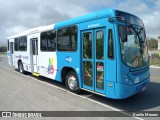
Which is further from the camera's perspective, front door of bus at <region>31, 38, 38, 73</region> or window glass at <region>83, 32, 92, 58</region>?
front door of bus at <region>31, 38, 38, 73</region>

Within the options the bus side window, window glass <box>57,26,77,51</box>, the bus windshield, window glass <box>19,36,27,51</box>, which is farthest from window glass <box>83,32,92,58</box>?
window glass <box>19,36,27,51</box>

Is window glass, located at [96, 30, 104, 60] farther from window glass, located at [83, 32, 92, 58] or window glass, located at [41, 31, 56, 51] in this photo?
window glass, located at [41, 31, 56, 51]

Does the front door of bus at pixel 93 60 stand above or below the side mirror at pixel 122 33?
below

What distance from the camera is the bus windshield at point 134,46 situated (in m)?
6.12

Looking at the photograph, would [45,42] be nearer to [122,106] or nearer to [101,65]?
[101,65]

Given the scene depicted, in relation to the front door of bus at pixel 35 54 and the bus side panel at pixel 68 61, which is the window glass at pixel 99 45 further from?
the front door of bus at pixel 35 54

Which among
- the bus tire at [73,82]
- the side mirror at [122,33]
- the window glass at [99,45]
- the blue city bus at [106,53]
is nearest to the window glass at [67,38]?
the blue city bus at [106,53]

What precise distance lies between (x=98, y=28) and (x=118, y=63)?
1.49 m

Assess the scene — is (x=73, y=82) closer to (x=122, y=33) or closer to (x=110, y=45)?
(x=110, y=45)

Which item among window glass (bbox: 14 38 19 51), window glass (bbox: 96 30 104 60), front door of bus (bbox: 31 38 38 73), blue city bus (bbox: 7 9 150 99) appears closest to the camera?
blue city bus (bbox: 7 9 150 99)

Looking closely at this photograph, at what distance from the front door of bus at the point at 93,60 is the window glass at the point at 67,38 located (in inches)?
23.1

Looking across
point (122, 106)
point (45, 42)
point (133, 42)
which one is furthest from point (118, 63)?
point (45, 42)

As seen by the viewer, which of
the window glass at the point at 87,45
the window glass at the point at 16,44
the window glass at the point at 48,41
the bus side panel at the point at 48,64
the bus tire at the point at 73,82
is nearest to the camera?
the window glass at the point at 87,45

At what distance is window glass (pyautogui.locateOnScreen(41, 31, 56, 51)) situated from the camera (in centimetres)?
939
